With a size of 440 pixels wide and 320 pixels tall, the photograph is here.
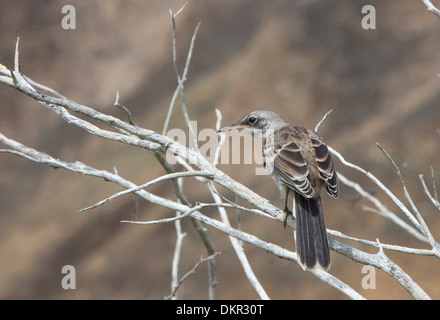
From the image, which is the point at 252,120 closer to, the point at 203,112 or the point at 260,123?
the point at 260,123

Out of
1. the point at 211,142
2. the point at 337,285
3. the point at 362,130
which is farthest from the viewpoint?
the point at 362,130

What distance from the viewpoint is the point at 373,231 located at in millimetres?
9969

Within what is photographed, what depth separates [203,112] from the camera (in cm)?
1111

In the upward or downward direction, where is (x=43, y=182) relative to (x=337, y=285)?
upward

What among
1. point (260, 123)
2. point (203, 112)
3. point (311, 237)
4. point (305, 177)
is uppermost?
point (203, 112)

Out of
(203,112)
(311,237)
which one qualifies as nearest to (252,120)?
(311,237)

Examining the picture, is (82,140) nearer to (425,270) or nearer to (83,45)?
(83,45)

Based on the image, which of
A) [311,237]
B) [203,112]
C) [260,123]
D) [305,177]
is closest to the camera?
[311,237]

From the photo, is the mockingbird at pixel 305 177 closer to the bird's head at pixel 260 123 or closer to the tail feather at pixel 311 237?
the tail feather at pixel 311 237

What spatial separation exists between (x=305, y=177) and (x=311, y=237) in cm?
59

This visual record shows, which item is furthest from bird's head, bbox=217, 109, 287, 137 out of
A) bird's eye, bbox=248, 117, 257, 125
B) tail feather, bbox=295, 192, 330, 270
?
tail feather, bbox=295, 192, 330, 270

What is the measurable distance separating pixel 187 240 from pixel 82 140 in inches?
125

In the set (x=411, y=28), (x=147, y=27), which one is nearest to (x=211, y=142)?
(x=147, y=27)

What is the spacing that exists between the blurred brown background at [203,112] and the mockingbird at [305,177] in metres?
4.80
